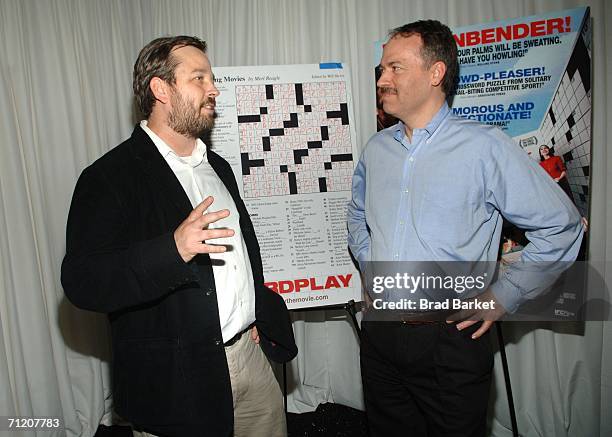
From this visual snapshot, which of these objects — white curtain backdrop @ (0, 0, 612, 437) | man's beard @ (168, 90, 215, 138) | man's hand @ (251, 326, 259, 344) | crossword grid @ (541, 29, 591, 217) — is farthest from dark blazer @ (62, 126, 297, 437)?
crossword grid @ (541, 29, 591, 217)

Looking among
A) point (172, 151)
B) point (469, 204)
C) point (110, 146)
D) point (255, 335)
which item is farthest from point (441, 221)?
point (110, 146)

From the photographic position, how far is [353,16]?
8.59ft

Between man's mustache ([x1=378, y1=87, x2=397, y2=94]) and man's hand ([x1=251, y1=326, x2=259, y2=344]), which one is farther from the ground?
man's mustache ([x1=378, y1=87, x2=397, y2=94])

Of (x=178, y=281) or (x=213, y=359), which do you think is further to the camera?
(x=213, y=359)

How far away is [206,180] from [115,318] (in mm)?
501

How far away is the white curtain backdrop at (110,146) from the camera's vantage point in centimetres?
230

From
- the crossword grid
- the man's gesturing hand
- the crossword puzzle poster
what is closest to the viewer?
the man's gesturing hand

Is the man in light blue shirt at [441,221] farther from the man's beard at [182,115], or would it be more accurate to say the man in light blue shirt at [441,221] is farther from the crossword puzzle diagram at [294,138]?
the man's beard at [182,115]

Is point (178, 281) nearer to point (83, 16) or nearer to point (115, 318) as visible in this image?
point (115, 318)

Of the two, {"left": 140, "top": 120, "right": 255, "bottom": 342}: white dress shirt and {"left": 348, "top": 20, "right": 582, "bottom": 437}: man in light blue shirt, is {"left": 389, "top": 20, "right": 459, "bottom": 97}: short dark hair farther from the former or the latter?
{"left": 140, "top": 120, "right": 255, "bottom": 342}: white dress shirt

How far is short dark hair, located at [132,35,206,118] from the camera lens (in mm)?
1573

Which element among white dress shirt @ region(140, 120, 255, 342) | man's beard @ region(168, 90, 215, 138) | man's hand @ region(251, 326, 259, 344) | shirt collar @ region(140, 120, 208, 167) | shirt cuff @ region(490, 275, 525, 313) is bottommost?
man's hand @ region(251, 326, 259, 344)

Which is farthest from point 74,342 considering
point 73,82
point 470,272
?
point 470,272

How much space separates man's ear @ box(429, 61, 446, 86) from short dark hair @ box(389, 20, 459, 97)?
1 centimetres
